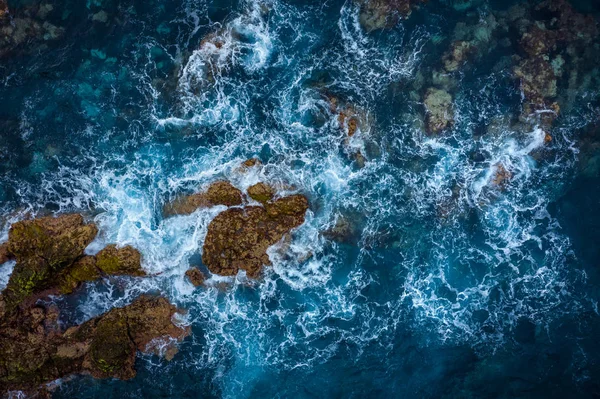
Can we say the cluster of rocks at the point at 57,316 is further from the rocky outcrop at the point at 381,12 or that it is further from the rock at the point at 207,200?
the rocky outcrop at the point at 381,12

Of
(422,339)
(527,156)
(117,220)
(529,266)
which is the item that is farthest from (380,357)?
(117,220)

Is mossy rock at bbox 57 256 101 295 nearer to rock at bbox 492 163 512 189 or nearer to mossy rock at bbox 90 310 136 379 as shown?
mossy rock at bbox 90 310 136 379

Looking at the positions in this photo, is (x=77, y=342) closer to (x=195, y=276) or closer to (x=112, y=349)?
(x=112, y=349)

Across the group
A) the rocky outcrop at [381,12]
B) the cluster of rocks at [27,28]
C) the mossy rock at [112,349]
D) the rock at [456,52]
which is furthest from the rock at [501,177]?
the cluster of rocks at [27,28]

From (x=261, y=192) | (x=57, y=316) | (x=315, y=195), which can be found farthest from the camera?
(x=315, y=195)

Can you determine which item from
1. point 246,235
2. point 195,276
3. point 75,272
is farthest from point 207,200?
point 75,272

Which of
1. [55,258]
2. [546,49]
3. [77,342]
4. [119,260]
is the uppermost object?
[546,49]

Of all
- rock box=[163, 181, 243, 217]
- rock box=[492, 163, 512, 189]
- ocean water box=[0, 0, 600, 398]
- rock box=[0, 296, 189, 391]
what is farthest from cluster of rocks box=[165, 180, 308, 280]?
rock box=[492, 163, 512, 189]
